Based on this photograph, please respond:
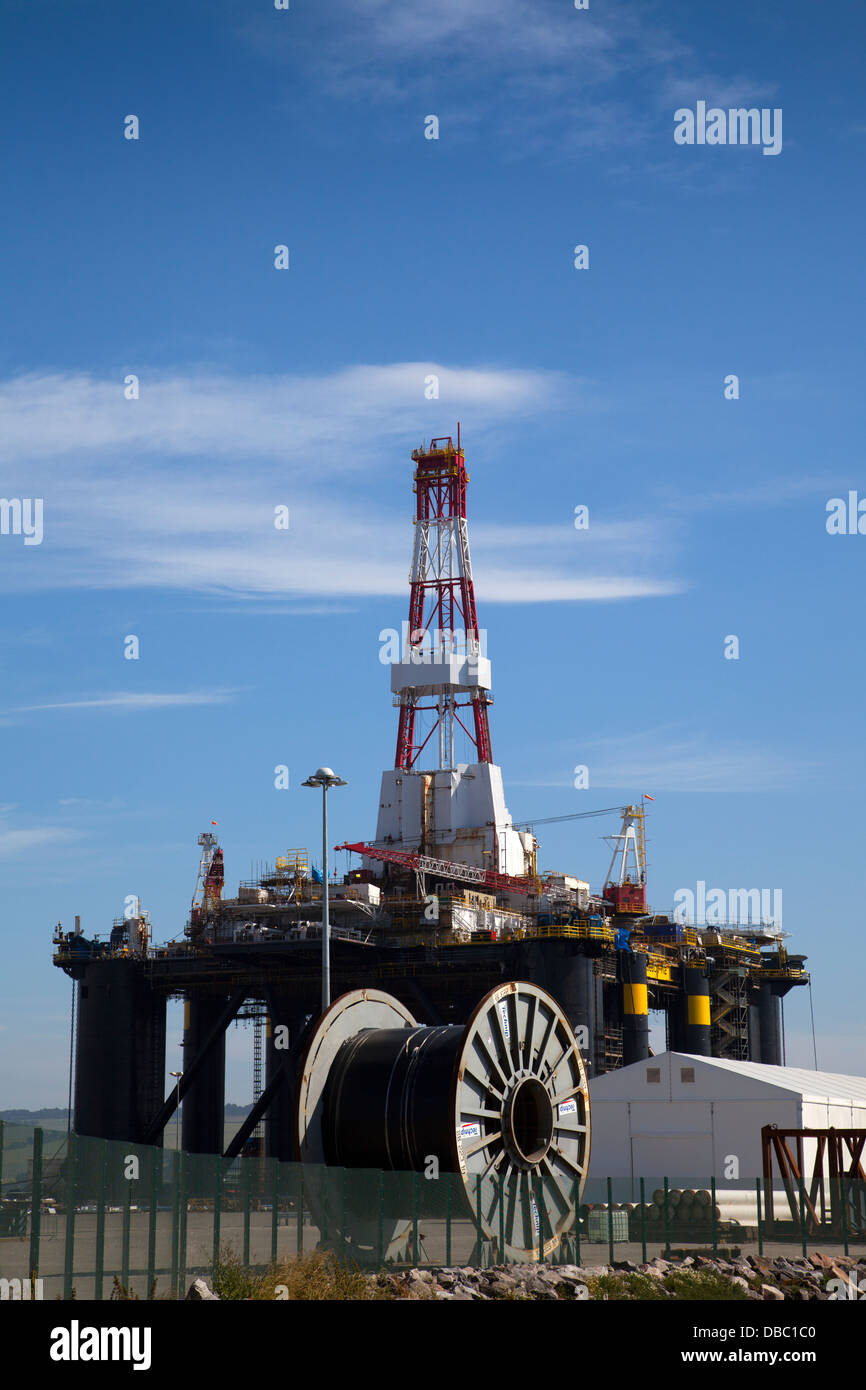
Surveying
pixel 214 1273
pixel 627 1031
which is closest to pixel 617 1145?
pixel 627 1031

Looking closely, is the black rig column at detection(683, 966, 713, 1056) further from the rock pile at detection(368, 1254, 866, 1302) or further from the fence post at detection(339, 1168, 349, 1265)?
the fence post at detection(339, 1168, 349, 1265)

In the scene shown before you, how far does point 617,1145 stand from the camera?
191 feet

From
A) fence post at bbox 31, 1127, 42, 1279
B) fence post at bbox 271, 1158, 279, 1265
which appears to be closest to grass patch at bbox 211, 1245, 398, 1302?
fence post at bbox 271, 1158, 279, 1265

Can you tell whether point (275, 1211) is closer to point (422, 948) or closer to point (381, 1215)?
point (381, 1215)

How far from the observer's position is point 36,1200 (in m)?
20.0

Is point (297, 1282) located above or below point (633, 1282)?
above

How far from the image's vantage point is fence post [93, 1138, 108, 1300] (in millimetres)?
21641

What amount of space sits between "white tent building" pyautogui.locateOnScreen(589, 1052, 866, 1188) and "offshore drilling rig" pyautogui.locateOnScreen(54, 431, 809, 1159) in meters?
16.9

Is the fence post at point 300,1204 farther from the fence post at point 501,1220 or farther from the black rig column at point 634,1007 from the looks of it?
the black rig column at point 634,1007

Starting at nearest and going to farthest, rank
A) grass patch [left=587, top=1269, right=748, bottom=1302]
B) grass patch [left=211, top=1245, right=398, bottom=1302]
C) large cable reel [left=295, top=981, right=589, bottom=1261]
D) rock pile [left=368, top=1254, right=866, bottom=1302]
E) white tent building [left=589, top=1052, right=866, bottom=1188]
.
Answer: grass patch [left=211, top=1245, right=398, bottom=1302], rock pile [left=368, top=1254, right=866, bottom=1302], grass patch [left=587, top=1269, right=748, bottom=1302], large cable reel [left=295, top=981, right=589, bottom=1261], white tent building [left=589, top=1052, right=866, bottom=1188]

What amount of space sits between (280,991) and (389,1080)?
177 feet

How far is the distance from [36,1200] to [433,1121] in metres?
13.2

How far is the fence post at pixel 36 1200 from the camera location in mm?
20094

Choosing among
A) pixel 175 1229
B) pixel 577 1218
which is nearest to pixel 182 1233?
pixel 175 1229
